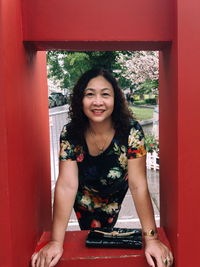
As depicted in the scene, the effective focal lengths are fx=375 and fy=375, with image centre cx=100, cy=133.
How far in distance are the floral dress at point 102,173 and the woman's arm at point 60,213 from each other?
0.26 ft

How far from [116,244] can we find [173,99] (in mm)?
834

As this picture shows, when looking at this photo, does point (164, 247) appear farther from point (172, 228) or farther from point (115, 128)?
point (115, 128)

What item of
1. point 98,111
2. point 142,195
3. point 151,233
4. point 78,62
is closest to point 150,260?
point 151,233

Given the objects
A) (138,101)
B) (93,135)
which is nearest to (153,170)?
(93,135)

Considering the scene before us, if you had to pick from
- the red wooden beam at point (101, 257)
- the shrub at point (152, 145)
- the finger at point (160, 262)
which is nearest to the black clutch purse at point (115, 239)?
the red wooden beam at point (101, 257)

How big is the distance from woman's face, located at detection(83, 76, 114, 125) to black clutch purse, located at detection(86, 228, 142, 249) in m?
0.65

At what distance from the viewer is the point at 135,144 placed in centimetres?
209

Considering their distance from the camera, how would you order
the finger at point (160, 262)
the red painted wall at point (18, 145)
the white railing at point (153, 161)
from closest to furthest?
1. the red painted wall at point (18, 145)
2. the finger at point (160, 262)
3. the white railing at point (153, 161)

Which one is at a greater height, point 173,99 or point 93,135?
point 173,99

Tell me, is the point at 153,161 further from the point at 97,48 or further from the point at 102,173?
the point at 97,48

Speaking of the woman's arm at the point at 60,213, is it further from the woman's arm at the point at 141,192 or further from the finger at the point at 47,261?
the woman's arm at the point at 141,192

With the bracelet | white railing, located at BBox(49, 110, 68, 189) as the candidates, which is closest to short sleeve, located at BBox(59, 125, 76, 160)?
the bracelet

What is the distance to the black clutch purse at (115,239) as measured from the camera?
203 centimetres

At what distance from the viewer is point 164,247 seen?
6.52ft
